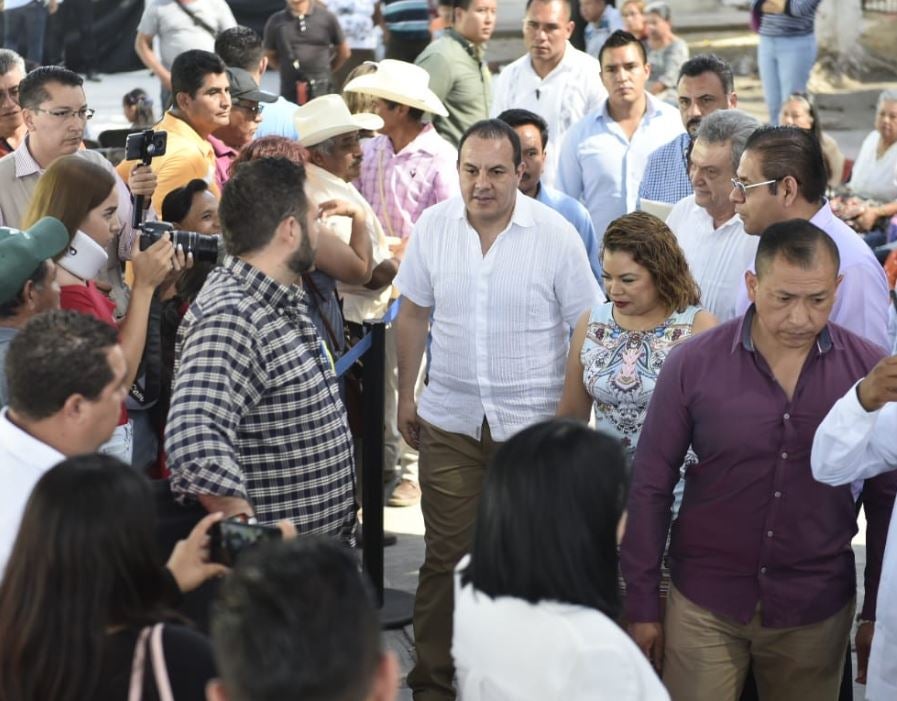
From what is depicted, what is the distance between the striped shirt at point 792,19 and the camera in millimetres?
11305

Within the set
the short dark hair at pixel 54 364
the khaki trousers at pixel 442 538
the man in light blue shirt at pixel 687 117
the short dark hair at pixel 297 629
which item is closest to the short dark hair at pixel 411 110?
the man in light blue shirt at pixel 687 117

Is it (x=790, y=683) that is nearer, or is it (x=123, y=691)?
(x=123, y=691)

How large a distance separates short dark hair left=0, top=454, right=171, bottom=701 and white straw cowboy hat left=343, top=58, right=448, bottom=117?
489 cm

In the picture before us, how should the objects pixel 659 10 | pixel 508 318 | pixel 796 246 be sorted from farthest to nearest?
pixel 659 10
pixel 508 318
pixel 796 246

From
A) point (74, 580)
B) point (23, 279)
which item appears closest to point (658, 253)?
point (23, 279)

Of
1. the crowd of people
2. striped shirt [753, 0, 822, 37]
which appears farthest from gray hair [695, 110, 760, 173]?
striped shirt [753, 0, 822, 37]

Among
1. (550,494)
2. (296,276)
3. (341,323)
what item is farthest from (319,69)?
(550,494)

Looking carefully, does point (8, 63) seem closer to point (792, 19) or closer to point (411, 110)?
point (411, 110)

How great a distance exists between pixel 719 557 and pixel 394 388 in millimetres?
3634

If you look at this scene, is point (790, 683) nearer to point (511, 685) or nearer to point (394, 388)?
point (511, 685)

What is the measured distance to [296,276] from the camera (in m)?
4.06

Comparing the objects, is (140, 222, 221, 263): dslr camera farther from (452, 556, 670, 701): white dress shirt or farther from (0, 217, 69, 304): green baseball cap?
(452, 556, 670, 701): white dress shirt

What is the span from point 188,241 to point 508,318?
3.77 feet

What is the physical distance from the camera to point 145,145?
576 cm
